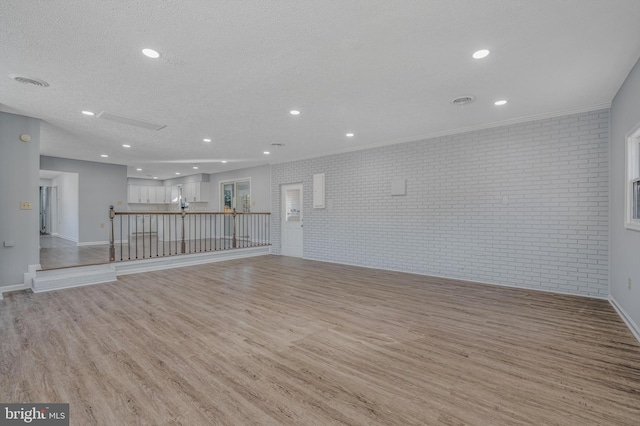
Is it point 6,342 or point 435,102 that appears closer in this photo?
point 6,342

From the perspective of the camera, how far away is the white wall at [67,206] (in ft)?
29.4

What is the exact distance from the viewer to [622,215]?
3.42 metres

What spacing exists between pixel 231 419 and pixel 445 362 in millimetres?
1739

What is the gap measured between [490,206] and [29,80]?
672 cm

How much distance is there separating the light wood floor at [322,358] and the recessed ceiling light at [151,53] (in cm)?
279

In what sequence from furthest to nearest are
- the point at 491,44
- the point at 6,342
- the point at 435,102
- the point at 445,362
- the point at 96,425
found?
1. the point at 435,102
2. the point at 6,342
3. the point at 491,44
4. the point at 445,362
5. the point at 96,425

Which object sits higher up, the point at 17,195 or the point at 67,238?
the point at 17,195

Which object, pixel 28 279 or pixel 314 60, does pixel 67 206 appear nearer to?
pixel 28 279

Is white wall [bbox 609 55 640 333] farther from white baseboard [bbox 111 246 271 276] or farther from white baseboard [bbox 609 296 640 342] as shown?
white baseboard [bbox 111 246 271 276]

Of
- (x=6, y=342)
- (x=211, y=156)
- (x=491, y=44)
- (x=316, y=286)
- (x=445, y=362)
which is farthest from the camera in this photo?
(x=211, y=156)

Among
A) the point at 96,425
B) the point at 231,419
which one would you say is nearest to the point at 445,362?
the point at 231,419

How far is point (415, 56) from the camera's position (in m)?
2.81

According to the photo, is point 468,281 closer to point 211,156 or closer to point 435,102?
point 435,102

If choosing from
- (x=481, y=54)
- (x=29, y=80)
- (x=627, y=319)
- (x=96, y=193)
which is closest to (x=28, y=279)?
(x=29, y=80)
